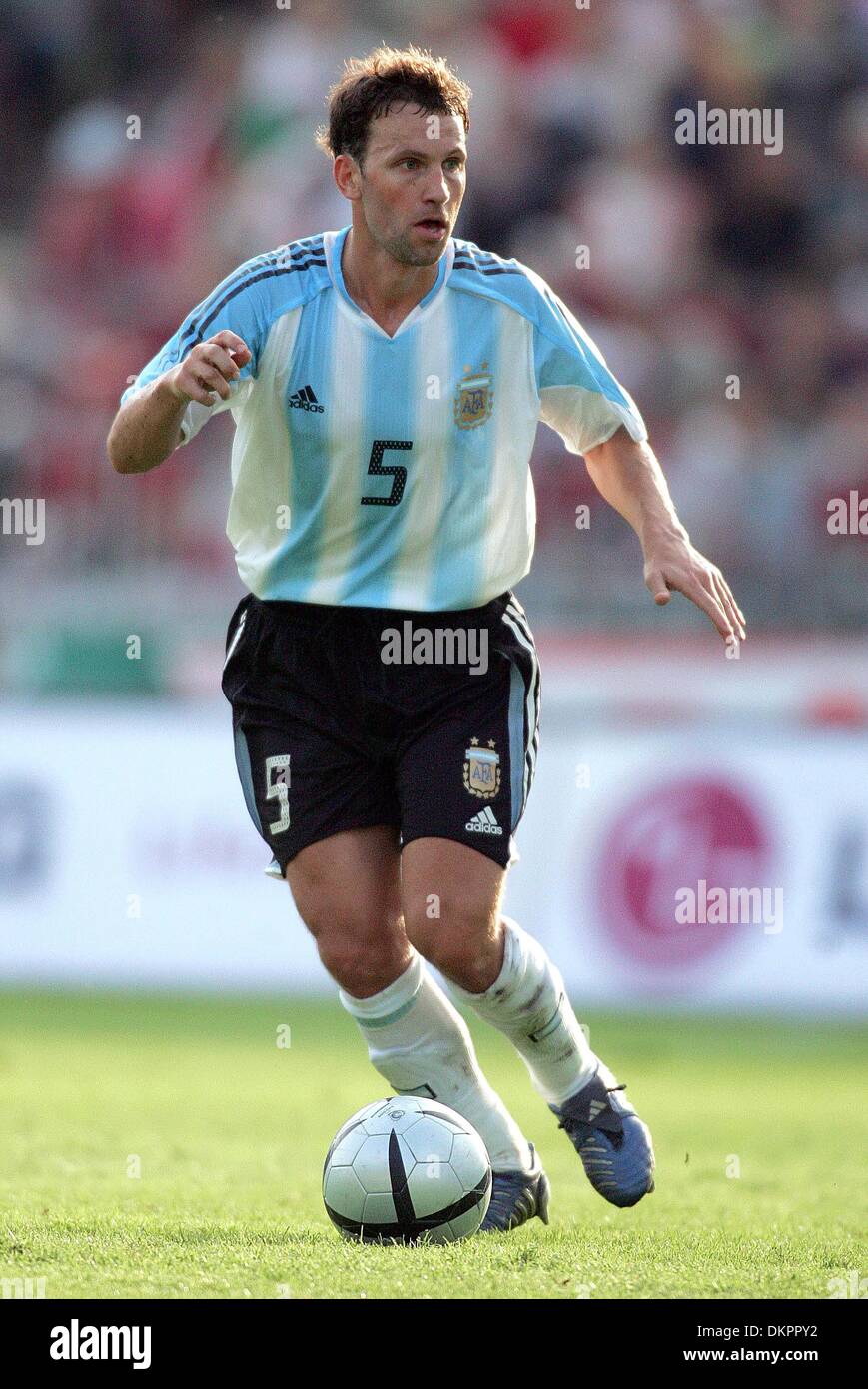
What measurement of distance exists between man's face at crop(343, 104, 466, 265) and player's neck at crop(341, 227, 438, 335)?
9 cm

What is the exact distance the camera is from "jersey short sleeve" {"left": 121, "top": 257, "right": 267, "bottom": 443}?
451 centimetres

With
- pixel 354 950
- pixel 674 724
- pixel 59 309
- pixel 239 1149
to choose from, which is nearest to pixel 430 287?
pixel 354 950

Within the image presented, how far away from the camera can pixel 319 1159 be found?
241 inches

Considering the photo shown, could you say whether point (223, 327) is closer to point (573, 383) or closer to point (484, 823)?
point (573, 383)

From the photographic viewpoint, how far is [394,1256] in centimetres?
415

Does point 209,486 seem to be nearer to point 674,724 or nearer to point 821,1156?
point 674,724

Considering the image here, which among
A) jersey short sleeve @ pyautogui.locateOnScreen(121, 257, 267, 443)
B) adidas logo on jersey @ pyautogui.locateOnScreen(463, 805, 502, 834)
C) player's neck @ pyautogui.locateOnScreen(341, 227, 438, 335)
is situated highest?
player's neck @ pyautogui.locateOnScreen(341, 227, 438, 335)

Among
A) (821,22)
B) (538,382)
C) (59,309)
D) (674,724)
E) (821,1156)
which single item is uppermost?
(821,22)

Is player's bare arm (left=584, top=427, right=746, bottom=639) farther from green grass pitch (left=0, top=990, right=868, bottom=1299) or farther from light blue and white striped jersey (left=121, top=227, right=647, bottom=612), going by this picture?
green grass pitch (left=0, top=990, right=868, bottom=1299)

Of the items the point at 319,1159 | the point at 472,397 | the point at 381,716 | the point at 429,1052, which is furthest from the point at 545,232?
the point at 429,1052

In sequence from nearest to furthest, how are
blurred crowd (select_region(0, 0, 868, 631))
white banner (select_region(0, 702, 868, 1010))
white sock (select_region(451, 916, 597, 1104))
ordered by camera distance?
white sock (select_region(451, 916, 597, 1104))
white banner (select_region(0, 702, 868, 1010))
blurred crowd (select_region(0, 0, 868, 631))

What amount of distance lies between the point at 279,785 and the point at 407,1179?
103cm

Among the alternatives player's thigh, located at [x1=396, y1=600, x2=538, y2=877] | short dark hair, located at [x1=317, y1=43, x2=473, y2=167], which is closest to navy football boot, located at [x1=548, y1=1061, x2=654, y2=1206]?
player's thigh, located at [x1=396, y1=600, x2=538, y2=877]

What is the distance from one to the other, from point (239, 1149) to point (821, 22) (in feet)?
33.2
